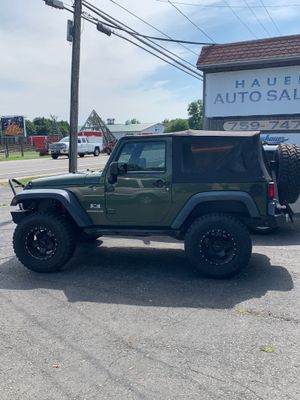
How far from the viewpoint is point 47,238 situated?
5.44 m

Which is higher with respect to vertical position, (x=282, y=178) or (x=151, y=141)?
(x=151, y=141)

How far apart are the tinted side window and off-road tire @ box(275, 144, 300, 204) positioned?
1.57m

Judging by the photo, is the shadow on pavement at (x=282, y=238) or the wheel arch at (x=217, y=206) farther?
the shadow on pavement at (x=282, y=238)

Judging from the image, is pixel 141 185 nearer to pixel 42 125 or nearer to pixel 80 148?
pixel 80 148

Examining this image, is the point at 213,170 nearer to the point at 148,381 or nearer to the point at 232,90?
the point at 148,381

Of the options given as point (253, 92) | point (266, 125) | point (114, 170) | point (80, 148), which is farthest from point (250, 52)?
point (80, 148)

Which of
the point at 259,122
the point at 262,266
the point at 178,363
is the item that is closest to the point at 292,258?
the point at 262,266

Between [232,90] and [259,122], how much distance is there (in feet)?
4.22

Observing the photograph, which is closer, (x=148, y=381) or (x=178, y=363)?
(x=148, y=381)

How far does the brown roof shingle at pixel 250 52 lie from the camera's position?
36.1 feet

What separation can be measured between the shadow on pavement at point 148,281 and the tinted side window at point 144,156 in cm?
142

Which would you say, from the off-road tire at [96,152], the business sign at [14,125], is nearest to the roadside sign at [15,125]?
the business sign at [14,125]

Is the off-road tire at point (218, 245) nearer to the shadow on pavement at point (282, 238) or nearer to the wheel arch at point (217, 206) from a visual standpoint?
the wheel arch at point (217, 206)

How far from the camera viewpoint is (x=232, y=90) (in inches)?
474
